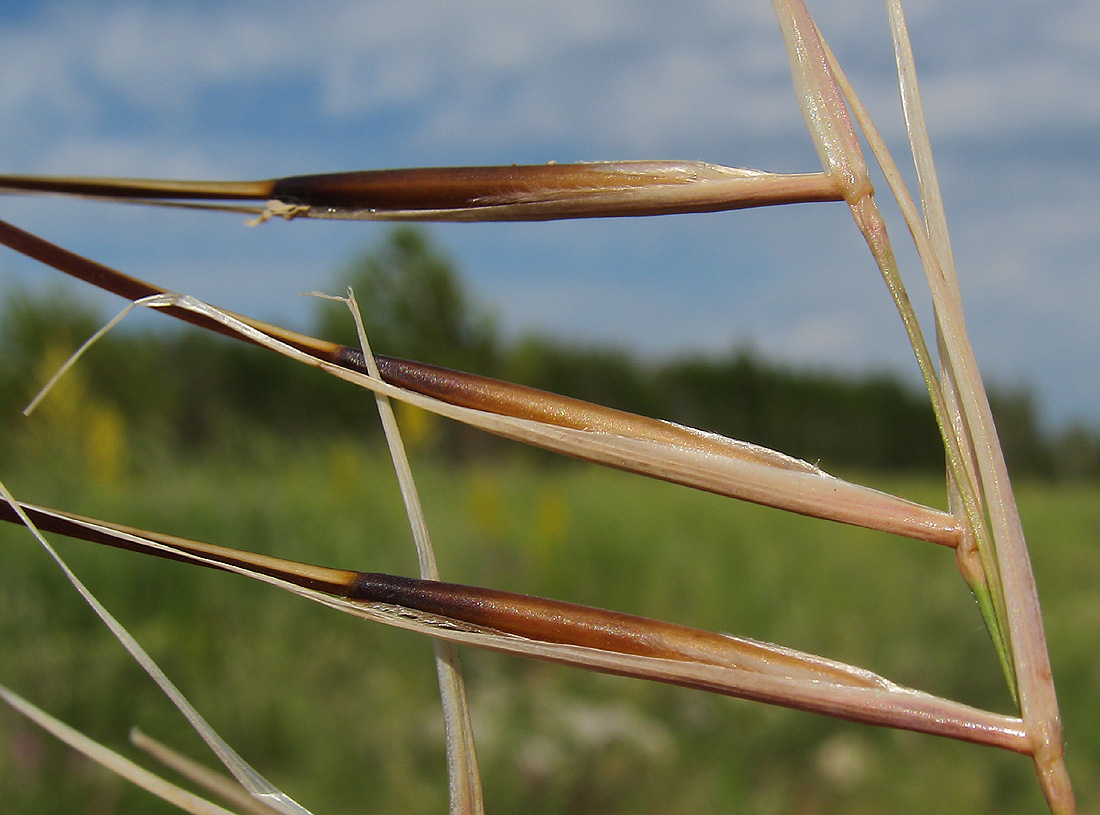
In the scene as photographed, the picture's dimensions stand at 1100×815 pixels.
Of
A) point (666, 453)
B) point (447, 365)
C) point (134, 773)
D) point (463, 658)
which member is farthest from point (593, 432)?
point (447, 365)

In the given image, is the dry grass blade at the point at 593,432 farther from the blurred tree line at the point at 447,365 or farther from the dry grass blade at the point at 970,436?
the blurred tree line at the point at 447,365

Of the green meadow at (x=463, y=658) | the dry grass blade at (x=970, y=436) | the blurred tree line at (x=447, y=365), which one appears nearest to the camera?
the dry grass blade at (x=970, y=436)

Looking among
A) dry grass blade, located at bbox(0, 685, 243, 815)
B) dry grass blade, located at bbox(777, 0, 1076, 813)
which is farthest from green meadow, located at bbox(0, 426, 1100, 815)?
dry grass blade, located at bbox(777, 0, 1076, 813)

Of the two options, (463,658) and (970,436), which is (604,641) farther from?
(463,658)

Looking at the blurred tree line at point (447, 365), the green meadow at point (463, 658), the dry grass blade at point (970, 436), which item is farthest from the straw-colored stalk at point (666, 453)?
the blurred tree line at point (447, 365)

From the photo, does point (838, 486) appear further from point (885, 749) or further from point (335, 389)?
point (335, 389)

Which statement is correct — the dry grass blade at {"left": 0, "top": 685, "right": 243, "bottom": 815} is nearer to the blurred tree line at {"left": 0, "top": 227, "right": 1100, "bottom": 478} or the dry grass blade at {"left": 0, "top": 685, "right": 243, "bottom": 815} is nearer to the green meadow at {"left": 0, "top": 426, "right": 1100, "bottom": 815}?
the green meadow at {"left": 0, "top": 426, "right": 1100, "bottom": 815}
